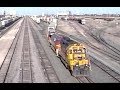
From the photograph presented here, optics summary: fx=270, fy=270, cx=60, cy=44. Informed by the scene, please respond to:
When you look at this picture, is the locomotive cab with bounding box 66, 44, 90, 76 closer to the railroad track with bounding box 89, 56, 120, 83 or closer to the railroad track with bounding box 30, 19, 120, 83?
the railroad track with bounding box 30, 19, 120, 83

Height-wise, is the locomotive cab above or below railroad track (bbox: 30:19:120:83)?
above

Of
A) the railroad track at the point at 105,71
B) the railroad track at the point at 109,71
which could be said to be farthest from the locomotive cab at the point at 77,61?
the railroad track at the point at 109,71

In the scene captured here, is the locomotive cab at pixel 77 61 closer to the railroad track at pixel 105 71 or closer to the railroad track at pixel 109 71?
the railroad track at pixel 105 71

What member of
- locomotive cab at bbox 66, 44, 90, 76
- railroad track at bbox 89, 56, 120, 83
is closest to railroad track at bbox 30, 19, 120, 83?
railroad track at bbox 89, 56, 120, 83

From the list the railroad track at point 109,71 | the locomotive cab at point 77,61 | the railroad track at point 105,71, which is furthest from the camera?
the railroad track at point 109,71

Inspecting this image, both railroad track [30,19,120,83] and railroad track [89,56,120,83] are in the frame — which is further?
railroad track [89,56,120,83]

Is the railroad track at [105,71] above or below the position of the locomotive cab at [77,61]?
below

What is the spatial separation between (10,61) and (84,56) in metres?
12.8

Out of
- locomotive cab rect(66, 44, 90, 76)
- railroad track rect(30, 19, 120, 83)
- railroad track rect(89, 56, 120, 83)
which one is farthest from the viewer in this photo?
railroad track rect(89, 56, 120, 83)

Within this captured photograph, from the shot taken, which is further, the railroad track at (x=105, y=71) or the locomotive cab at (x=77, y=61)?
the locomotive cab at (x=77, y=61)

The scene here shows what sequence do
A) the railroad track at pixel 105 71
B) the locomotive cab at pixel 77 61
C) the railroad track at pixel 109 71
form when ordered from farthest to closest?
1. the railroad track at pixel 109 71
2. the locomotive cab at pixel 77 61
3. the railroad track at pixel 105 71

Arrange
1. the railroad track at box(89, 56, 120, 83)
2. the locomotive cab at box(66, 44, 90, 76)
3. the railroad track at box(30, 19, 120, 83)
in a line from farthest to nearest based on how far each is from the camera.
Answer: the railroad track at box(89, 56, 120, 83) < the locomotive cab at box(66, 44, 90, 76) < the railroad track at box(30, 19, 120, 83)
